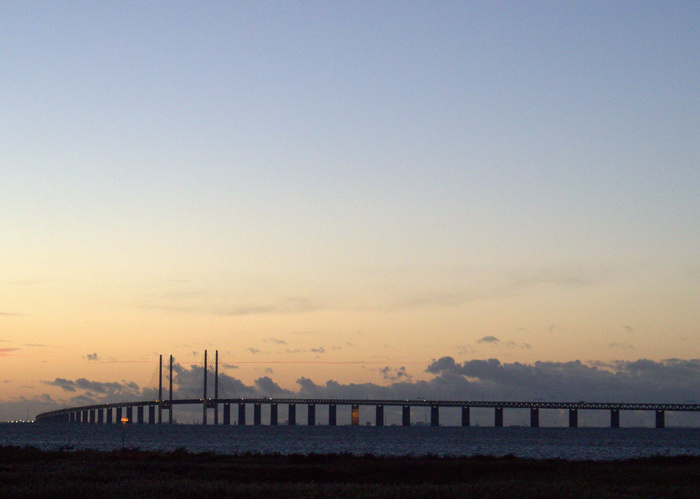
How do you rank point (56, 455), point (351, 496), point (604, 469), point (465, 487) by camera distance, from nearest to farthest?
1. point (351, 496)
2. point (465, 487)
3. point (604, 469)
4. point (56, 455)

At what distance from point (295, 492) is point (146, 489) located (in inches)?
225

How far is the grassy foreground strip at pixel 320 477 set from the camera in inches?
1251

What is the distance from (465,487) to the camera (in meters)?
33.9

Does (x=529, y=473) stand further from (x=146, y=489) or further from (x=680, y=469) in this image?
(x=146, y=489)

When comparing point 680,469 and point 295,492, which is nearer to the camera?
point 295,492

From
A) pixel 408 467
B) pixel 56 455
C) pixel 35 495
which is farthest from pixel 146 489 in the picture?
pixel 56 455

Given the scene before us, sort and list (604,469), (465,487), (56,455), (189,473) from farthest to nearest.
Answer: (56,455)
(604,469)
(189,473)
(465,487)

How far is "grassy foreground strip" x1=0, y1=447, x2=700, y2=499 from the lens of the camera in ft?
104

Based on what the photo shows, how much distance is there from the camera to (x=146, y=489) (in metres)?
32.2

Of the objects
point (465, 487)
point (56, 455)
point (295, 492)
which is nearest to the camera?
point (295, 492)

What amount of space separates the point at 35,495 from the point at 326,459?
27249 mm

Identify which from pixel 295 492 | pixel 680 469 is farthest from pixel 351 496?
pixel 680 469

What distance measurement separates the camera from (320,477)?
43156mm

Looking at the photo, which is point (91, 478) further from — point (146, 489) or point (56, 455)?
point (56, 455)
